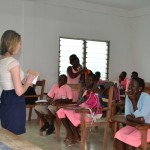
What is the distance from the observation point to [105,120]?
399 centimetres

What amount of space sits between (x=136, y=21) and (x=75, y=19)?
1.86 meters

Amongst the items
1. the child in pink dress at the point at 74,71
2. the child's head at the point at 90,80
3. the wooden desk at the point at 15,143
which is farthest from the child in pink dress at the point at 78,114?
the wooden desk at the point at 15,143

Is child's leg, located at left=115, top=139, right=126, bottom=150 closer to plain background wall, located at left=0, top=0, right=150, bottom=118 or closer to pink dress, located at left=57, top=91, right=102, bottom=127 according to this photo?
pink dress, located at left=57, top=91, right=102, bottom=127

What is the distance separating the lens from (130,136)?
286cm

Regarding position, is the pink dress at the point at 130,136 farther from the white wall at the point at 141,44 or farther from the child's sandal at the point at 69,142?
the white wall at the point at 141,44

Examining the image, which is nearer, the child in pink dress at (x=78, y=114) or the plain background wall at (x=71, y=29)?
the child in pink dress at (x=78, y=114)

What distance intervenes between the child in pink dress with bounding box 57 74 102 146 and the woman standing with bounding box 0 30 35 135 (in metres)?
1.82

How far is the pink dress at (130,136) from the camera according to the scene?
9.26 ft

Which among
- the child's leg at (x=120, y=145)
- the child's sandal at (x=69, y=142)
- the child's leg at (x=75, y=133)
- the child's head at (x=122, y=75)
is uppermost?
the child's head at (x=122, y=75)

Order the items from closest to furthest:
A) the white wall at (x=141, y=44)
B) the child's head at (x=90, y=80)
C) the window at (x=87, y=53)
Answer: the child's head at (x=90, y=80), the window at (x=87, y=53), the white wall at (x=141, y=44)

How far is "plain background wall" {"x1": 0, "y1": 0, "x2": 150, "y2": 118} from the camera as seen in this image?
6151 mm

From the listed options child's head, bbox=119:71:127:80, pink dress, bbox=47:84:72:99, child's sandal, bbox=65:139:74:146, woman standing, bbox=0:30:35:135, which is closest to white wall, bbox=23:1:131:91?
child's head, bbox=119:71:127:80

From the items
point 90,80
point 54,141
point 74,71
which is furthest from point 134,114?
point 74,71

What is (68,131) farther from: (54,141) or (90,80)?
(90,80)
